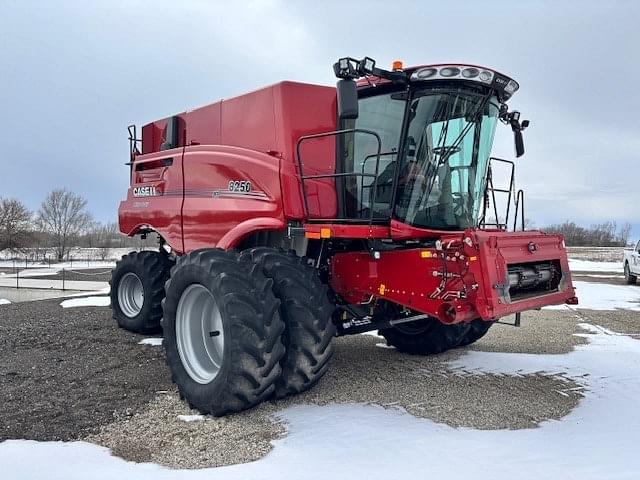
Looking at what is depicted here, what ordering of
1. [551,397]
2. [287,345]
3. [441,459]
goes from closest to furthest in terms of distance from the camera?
[441,459] → [287,345] → [551,397]

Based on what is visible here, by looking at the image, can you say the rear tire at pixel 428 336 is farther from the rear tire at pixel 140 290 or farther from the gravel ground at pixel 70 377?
the rear tire at pixel 140 290

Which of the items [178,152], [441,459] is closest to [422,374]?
[441,459]

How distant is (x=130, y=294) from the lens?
8.60 metres

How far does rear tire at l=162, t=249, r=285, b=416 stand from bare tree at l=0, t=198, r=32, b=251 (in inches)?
2210

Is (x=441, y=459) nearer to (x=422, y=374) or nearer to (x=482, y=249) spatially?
(x=482, y=249)

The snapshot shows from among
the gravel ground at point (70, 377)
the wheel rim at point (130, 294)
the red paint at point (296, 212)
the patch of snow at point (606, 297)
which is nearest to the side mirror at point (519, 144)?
the red paint at point (296, 212)

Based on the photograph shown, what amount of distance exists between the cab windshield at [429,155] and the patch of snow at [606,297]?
250 inches

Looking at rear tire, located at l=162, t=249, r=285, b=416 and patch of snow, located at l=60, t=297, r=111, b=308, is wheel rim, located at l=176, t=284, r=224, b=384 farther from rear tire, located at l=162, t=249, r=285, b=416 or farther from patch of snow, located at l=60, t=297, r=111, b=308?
patch of snow, located at l=60, t=297, r=111, b=308

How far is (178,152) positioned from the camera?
6.74 metres

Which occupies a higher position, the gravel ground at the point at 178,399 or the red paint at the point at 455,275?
the red paint at the point at 455,275

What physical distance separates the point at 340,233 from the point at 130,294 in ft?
16.2

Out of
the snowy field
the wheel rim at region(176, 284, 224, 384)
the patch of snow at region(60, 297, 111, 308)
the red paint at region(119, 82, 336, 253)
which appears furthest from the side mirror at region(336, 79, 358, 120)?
the patch of snow at region(60, 297, 111, 308)

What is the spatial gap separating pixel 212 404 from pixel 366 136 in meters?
2.84

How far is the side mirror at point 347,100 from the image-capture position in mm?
4387
